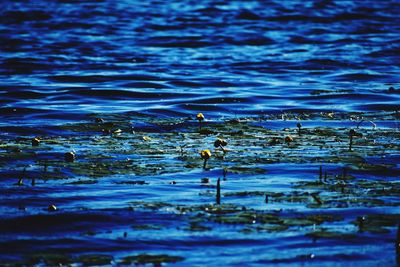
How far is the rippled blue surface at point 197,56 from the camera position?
14914 millimetres

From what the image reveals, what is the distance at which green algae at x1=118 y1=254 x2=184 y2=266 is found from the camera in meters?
6.48

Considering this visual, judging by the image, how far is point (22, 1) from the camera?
35125mm

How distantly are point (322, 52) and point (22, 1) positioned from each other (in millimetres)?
15947

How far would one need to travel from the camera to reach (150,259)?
655cm

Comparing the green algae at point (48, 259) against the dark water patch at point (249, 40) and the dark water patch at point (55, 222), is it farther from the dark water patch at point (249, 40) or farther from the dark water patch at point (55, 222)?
the dark water patch at point (249, 40)

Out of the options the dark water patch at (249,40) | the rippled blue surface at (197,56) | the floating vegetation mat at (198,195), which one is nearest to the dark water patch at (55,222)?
the floating vegetation mat at (198,195)

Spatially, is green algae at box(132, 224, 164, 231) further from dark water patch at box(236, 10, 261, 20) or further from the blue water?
dark water patch at box(236, 10, 261, 20)

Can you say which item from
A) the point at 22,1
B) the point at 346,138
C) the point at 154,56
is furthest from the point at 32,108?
the point at 22,1

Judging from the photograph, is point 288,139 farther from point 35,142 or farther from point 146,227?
point 146,227

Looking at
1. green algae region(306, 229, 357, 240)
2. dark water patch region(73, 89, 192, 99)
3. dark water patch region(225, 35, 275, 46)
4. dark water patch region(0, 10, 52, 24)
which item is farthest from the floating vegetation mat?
dark water patch region(0, 10, 52, 24)

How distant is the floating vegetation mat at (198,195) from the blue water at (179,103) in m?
0.02

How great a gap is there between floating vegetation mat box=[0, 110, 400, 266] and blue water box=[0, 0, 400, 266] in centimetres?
2

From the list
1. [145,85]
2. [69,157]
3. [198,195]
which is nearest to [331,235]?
[198,195]

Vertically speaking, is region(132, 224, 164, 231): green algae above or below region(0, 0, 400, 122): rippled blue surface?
above
